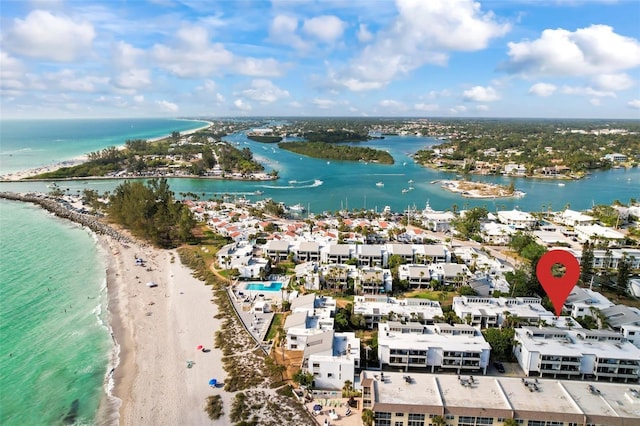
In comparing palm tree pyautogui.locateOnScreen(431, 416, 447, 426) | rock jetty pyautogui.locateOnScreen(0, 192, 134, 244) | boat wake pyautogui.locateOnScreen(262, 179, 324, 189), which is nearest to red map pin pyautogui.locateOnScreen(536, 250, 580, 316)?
palm tree pyautogui.locateOnScreen(431, 416, 447, 426)

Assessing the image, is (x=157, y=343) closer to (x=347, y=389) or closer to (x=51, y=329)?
(x=51, y=329)

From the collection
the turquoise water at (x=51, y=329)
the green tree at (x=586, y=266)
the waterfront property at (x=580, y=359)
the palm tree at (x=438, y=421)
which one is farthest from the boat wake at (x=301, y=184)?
the palm tree at (x=438, y=421)

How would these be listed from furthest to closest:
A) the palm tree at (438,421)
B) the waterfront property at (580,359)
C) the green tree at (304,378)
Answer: the waterfront property at (580,359) < the green tree at (304,378) < the palm tree at (438,421)

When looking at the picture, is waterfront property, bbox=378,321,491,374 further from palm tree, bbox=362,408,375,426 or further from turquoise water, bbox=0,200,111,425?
turquoise water, bbox=0,200,111,425

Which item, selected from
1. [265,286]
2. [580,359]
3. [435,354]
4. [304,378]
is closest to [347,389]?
[304,378]

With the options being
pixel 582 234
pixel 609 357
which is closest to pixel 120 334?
pixel 609 357

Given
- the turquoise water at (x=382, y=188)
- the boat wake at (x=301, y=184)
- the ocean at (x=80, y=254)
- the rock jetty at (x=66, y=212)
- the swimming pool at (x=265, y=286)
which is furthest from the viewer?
the boat wake at (x=301, y=184)

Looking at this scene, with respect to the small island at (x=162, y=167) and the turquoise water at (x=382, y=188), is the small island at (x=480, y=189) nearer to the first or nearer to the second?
the turquoise water at (x=382, y=188)

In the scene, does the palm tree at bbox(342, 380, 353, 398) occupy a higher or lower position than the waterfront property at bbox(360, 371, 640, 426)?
lower
